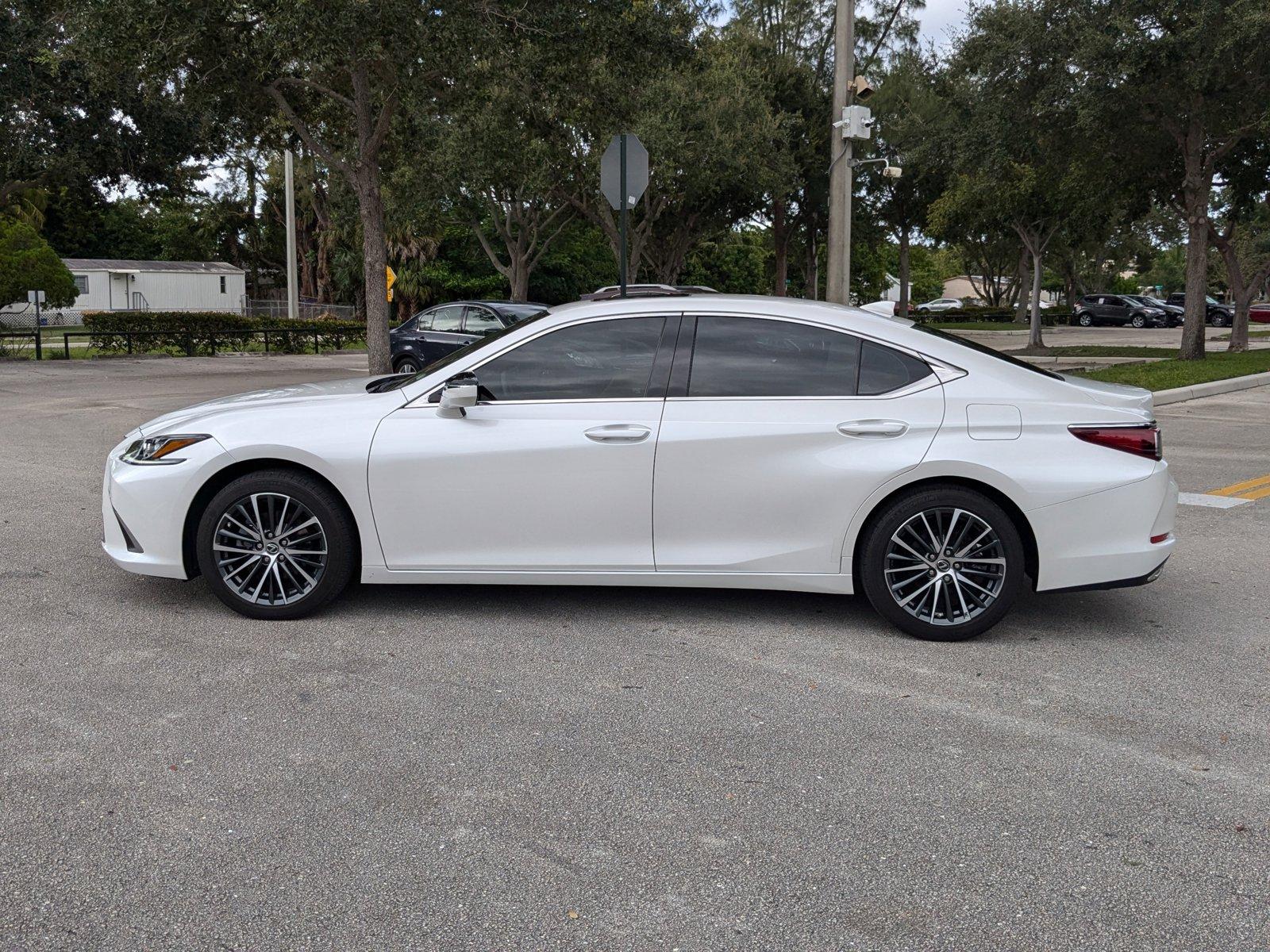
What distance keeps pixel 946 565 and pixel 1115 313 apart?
5625 cm

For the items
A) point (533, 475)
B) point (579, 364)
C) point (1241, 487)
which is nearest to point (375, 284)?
point (1241, 487)

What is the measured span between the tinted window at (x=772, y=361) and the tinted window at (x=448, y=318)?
15.8 metres

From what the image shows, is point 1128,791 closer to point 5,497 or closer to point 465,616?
point 465,616

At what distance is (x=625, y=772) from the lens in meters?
3.83

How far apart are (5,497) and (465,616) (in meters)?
4.86

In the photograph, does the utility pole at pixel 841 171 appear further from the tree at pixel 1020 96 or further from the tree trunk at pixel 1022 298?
the tree trunk at pixel 1022 298

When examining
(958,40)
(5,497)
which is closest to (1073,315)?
(958,40)

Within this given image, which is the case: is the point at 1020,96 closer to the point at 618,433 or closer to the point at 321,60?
the point at 321,60

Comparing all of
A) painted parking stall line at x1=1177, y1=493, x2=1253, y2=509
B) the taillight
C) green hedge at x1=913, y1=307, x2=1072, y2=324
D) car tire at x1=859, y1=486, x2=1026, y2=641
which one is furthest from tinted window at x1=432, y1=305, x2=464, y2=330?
green hedge at x1=913, y1=307, x2=1072, y2=324

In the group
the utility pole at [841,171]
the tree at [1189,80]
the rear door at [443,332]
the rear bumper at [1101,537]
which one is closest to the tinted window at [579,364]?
the rear bumper at [1101,537]

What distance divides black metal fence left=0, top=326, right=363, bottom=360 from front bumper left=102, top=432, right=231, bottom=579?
22525mm

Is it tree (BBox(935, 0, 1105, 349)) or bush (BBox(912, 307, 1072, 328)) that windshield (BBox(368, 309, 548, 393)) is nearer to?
tree (BBox(935, 0, 1105, 349))

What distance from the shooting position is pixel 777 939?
285cm

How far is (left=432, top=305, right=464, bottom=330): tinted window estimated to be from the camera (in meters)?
20.8
